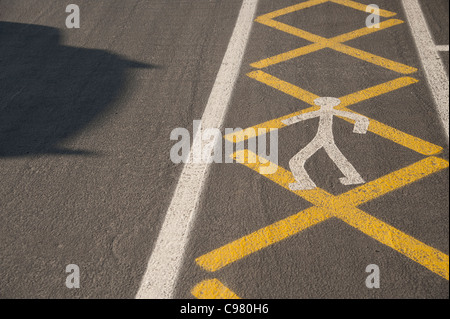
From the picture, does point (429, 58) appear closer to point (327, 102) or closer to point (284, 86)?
point (327, 102)

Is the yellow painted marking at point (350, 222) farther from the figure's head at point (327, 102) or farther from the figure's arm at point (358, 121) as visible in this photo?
the figure's head at point (327, 102)

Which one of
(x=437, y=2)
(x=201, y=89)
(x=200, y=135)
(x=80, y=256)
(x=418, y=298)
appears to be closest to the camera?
(x=418, y=298)

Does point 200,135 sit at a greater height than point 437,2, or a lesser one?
lesser

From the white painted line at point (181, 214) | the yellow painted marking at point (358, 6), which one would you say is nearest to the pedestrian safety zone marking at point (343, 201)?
the white painted line at point (181, 214)

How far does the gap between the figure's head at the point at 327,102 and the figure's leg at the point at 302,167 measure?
765mm

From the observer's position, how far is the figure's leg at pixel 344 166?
4524mm

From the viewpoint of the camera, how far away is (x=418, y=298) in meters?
3.41

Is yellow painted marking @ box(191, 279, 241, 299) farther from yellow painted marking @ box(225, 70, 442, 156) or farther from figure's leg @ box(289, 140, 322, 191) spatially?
yellow painted marking @ box(225, 70, 442, 156)

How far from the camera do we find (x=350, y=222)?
13.3 feet

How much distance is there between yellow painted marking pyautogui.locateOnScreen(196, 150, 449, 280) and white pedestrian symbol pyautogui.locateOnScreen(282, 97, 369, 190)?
9 centimetres

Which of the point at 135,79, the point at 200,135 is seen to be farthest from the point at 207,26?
the point at 200,135

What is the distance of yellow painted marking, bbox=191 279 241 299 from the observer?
3.52 meters

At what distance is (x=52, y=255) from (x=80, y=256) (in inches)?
9.1

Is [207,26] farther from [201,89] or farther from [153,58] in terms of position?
[201,89]
